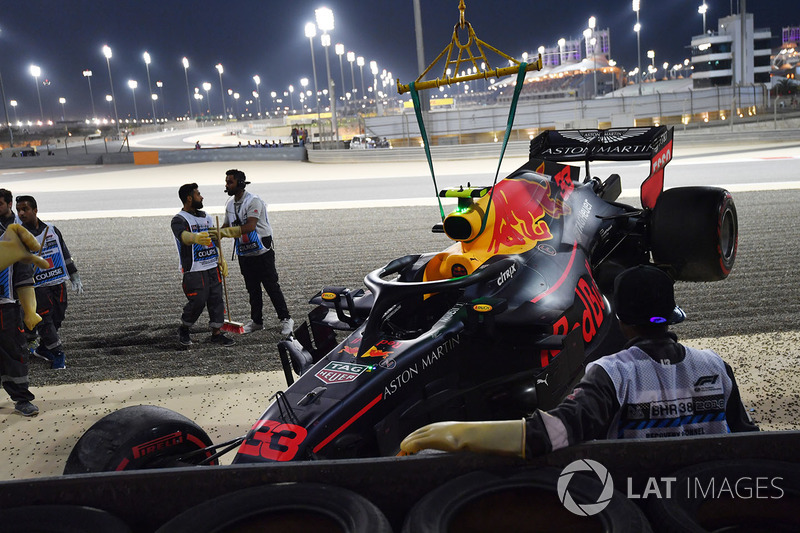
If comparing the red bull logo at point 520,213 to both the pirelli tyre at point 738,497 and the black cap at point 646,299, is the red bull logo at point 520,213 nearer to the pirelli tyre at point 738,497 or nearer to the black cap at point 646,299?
the black cap at point 646,299

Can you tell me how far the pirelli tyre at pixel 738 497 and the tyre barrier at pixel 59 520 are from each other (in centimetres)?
193

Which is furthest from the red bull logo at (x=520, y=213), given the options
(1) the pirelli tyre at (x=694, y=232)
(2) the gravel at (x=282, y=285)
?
(2) the gravel at (x=282, y=285)

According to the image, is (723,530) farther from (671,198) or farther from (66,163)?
(66,163)

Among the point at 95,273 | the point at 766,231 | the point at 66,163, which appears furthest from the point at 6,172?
the point at 766,231

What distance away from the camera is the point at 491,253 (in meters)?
5.09

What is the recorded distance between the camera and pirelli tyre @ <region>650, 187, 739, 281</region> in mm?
5812

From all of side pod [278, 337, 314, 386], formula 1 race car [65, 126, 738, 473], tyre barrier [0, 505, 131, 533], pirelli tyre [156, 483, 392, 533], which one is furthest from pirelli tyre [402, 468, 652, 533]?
side pod [278, 337, 314, 386]

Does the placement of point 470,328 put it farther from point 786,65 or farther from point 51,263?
point 786,65

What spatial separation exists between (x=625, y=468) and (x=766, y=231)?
11093 millimetres

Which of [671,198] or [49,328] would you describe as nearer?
[671,198]

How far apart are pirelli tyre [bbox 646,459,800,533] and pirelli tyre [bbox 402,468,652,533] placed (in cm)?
20

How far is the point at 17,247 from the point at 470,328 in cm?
435

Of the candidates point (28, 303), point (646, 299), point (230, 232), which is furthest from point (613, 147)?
point (28, 303)

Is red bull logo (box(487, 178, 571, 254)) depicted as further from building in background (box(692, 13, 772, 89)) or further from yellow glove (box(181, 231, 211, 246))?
building in background (box(692, 13, 772, 89))
